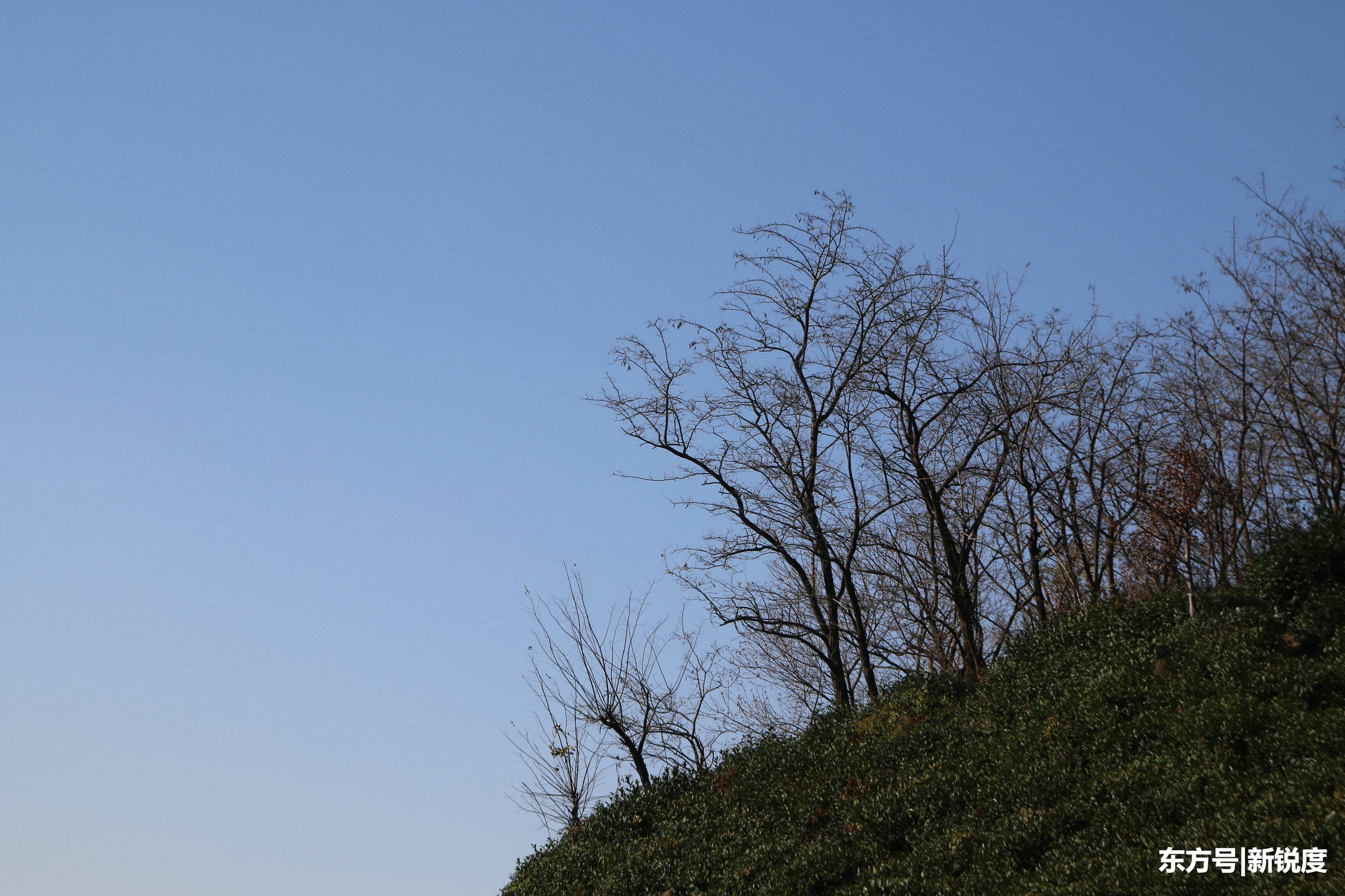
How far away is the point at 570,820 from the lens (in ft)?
50.6

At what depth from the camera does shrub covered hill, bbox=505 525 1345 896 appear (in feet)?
24.4

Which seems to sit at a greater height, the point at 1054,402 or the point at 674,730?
the point at 1054,402

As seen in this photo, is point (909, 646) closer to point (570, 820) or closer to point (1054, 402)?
point (1054, 402)

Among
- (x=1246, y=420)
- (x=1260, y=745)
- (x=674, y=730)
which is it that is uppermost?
(x=1246, y=420)

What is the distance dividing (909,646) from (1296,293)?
8.44m

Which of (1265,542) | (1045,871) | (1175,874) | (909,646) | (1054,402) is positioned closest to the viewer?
(1175,874)

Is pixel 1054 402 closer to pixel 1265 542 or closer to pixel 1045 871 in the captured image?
pixel 1265 542

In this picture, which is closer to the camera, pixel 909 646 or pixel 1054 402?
pixel 1054 402

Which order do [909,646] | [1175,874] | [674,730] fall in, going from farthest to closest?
[909,646] → [674,730] → [1175,874]

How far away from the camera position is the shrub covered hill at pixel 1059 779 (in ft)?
24.4

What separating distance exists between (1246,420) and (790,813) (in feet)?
25.4

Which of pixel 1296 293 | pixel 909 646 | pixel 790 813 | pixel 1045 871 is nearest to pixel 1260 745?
pixel 1045 871

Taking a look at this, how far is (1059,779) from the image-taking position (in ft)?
30.4

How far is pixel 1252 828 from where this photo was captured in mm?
6867
